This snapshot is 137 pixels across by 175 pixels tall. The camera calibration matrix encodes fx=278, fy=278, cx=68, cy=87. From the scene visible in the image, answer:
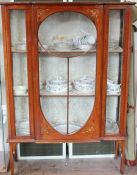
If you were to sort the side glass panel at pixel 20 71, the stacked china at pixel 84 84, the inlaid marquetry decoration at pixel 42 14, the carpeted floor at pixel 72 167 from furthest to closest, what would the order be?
the carpeted floor at pixel 72 167 → the stacked china at pixel 84 84 → the side glass panel at pixel 20 71 → the inlaid marquetry decoration at pixel 42 14

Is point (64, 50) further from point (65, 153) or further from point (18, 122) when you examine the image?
point (65, 153)

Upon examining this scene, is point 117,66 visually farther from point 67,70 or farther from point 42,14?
point 42,14

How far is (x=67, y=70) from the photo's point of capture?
2070 millimetres

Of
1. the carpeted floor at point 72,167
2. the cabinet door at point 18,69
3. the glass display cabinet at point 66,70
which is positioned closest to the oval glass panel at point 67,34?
the glass display cabinet at point 66,70

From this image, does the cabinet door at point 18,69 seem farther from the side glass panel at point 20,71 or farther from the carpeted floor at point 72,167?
the carpeted floor at point 72,167

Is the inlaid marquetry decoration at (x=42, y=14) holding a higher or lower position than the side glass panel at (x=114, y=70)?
higher

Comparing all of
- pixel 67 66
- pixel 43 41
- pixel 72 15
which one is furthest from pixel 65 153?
pixel 72 15

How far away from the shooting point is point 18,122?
2131 mm

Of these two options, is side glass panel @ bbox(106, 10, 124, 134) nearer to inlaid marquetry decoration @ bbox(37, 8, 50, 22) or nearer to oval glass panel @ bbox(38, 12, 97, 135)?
oval glass panel @ bbox(38, 12, 97, 135)

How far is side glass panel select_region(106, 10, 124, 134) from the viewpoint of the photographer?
1.98 meters

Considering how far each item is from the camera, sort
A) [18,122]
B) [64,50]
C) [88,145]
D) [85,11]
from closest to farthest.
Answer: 1. [85,11]
2. [64,50]
3. [18,122]
4. [88,145]

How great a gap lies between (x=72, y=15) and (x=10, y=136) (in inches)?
39.8

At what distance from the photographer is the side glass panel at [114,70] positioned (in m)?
1.98

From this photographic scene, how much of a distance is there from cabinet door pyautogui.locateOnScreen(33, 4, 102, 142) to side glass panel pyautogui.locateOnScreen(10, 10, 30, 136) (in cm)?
11
